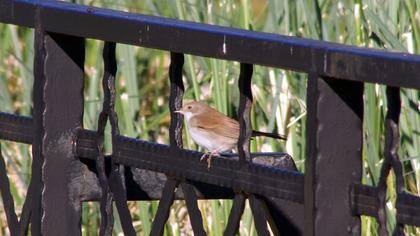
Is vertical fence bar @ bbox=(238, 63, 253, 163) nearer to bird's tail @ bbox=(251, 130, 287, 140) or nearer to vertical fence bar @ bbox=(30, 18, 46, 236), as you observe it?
vertical fence bar @ bbox=(30, 18, 46, 236)

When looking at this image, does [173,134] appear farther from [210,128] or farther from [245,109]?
[210,128]

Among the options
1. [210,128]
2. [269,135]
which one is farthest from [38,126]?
[210,128]

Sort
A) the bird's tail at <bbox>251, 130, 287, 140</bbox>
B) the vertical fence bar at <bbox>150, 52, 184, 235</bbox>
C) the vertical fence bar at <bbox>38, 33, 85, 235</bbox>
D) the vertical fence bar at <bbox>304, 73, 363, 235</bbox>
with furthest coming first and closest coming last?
the bird's tail at <bbox>251, 130, 287, 140</bbox> < the vertical fence bar at <bbox>38, 33, 85, 235</bbox> < the vertical fence bar at <bbox>150, 52, 184, 235</bbox> < the vertical fence bar at <bbox>304, 73, 363, 235</bbox>

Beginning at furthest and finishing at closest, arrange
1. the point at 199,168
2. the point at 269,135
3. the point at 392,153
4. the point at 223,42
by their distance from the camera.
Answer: the point at 269,135, the point at 199,168, the point at 223,42, the point at 392,153

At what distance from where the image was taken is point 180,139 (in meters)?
1.94

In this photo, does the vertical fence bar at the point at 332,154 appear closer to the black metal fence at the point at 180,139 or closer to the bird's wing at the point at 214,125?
the black metal fence at the point at 180,139

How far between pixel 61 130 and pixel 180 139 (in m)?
0.33

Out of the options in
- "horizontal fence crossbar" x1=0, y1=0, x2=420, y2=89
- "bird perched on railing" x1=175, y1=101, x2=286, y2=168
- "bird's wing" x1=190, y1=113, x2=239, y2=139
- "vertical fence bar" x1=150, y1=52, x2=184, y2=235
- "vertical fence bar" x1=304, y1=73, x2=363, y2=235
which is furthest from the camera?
"bird's wing" x1=190, y1=113, x2=239, y2=139

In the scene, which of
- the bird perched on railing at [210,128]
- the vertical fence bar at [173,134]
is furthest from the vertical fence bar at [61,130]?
the bird perched on railing at [210,128]

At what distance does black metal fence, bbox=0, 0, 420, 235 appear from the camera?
156 cm

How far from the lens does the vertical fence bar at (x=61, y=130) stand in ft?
6.98

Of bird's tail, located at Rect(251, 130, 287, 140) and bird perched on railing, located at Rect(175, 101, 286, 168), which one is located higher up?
bird perched on railing, located at Rect(175, 101, 286, 168)

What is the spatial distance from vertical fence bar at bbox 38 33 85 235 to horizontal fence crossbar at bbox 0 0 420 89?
0.07m

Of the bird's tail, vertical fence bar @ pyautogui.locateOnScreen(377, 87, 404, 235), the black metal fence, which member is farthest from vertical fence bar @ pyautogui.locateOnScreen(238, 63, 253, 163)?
the bird's tail
